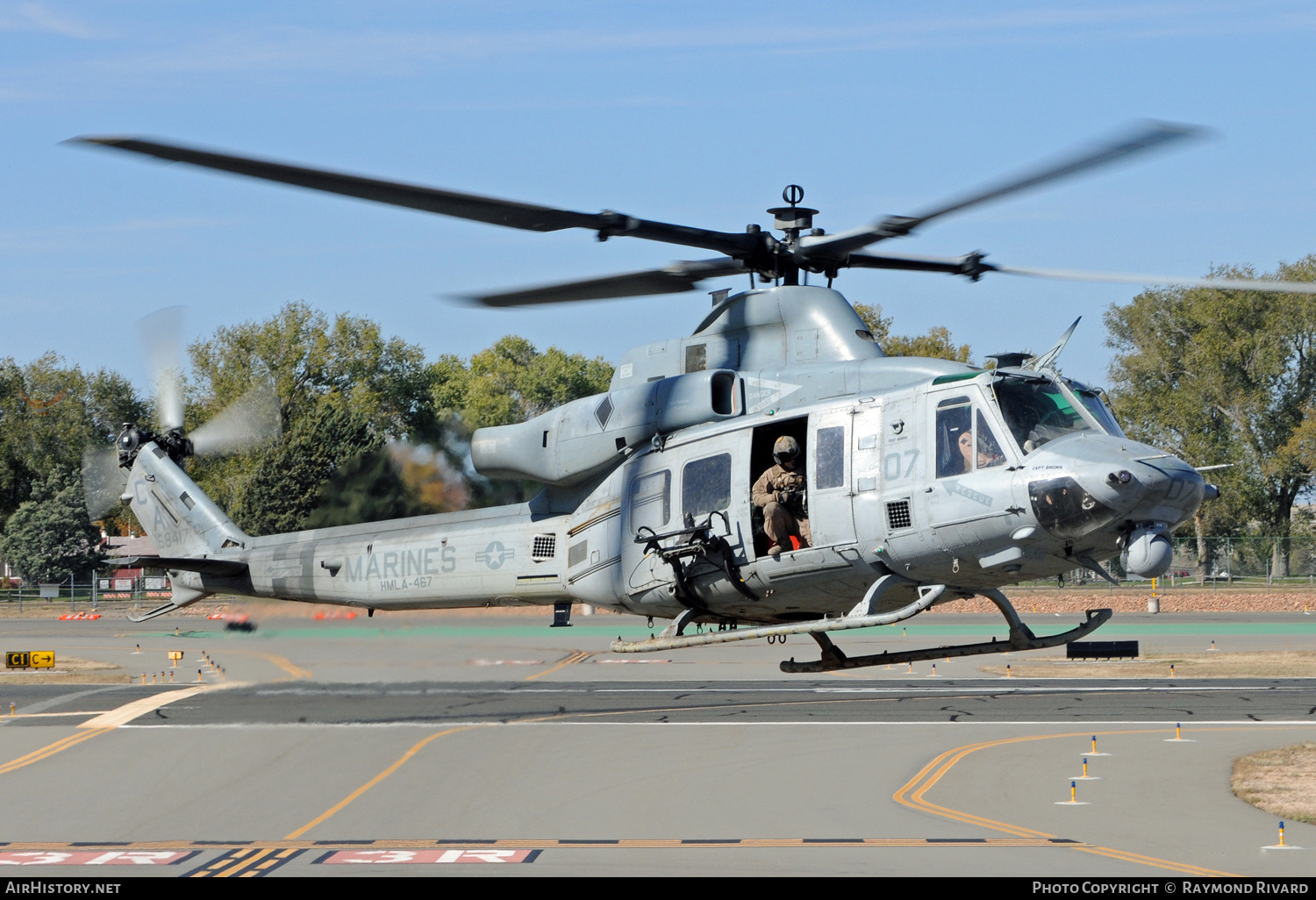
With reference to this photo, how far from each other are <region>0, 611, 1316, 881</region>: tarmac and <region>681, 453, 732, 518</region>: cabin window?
5.35 m

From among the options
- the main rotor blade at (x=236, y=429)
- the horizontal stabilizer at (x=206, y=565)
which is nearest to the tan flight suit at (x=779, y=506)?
the horizontal stabilizer at (x=206, y=565)

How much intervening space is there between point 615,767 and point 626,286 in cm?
2229

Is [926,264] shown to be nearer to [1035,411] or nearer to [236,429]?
[1035,411]

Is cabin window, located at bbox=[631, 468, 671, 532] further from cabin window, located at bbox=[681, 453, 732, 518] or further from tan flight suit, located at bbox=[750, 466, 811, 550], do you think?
tan flight suit, located at bbox=[750, 466, 811, 550]

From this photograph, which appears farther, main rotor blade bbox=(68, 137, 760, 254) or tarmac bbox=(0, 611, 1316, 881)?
tarmac bbox=(0, 611, 1316, 881)

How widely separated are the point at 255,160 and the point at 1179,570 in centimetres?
7102

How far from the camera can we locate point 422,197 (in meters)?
10.6

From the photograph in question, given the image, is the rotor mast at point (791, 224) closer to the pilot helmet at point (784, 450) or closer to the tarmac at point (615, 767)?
the pilot helmet at point (784, 450)

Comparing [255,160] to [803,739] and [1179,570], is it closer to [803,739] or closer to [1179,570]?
[803,739]

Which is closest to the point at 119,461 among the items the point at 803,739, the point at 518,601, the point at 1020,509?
the point at 518,601

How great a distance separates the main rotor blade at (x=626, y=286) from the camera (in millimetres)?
13953

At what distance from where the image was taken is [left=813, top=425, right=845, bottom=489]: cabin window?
11766 millimetres

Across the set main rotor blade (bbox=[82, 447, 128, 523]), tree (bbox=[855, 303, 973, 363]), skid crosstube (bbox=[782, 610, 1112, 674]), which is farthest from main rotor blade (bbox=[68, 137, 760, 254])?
tree (bbox=[855, 303, 973, 363])

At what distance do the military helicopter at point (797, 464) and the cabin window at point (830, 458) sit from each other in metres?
0.02
